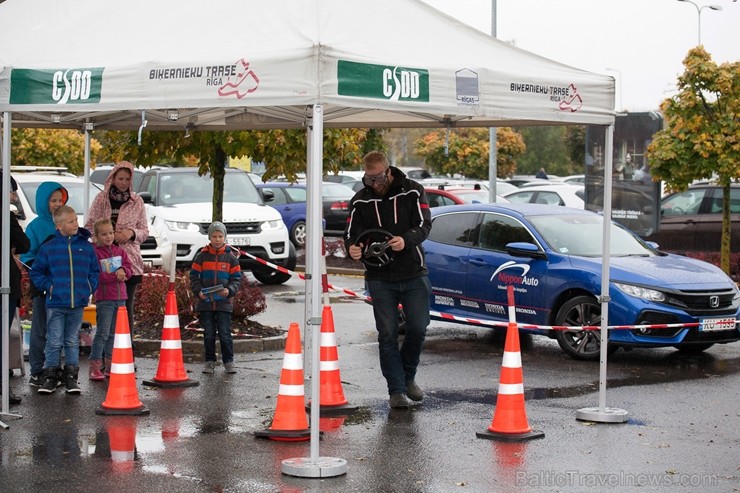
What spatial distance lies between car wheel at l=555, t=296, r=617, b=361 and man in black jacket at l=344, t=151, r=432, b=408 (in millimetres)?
3407

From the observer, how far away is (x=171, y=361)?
11172 mm

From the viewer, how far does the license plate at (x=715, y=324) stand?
12734mm

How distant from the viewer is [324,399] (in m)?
9.98

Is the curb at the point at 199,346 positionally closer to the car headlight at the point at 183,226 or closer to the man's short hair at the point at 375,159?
the man's short hair at the point at 375,159

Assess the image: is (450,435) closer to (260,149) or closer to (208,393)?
(208,393)

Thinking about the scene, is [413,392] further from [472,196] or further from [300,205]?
[300,205]

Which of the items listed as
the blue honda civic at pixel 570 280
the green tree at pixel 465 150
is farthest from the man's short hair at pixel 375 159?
the green tree at pixel 465 150

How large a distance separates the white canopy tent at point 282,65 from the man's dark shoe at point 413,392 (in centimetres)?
178

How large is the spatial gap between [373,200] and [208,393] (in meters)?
2.35

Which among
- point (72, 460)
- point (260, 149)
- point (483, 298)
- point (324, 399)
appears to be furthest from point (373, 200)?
A: point (260, 149)

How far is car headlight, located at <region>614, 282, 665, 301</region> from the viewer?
12.7 metres

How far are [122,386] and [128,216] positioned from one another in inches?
87.7

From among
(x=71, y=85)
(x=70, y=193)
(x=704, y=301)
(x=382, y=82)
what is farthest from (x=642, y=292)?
(x=70, y=193)

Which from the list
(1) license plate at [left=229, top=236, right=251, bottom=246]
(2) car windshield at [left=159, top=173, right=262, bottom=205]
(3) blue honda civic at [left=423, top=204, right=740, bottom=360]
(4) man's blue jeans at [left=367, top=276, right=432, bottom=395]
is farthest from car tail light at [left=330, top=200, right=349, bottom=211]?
(4) man's blue jeans at [left=367, top=276, right=432, bottom=395]
